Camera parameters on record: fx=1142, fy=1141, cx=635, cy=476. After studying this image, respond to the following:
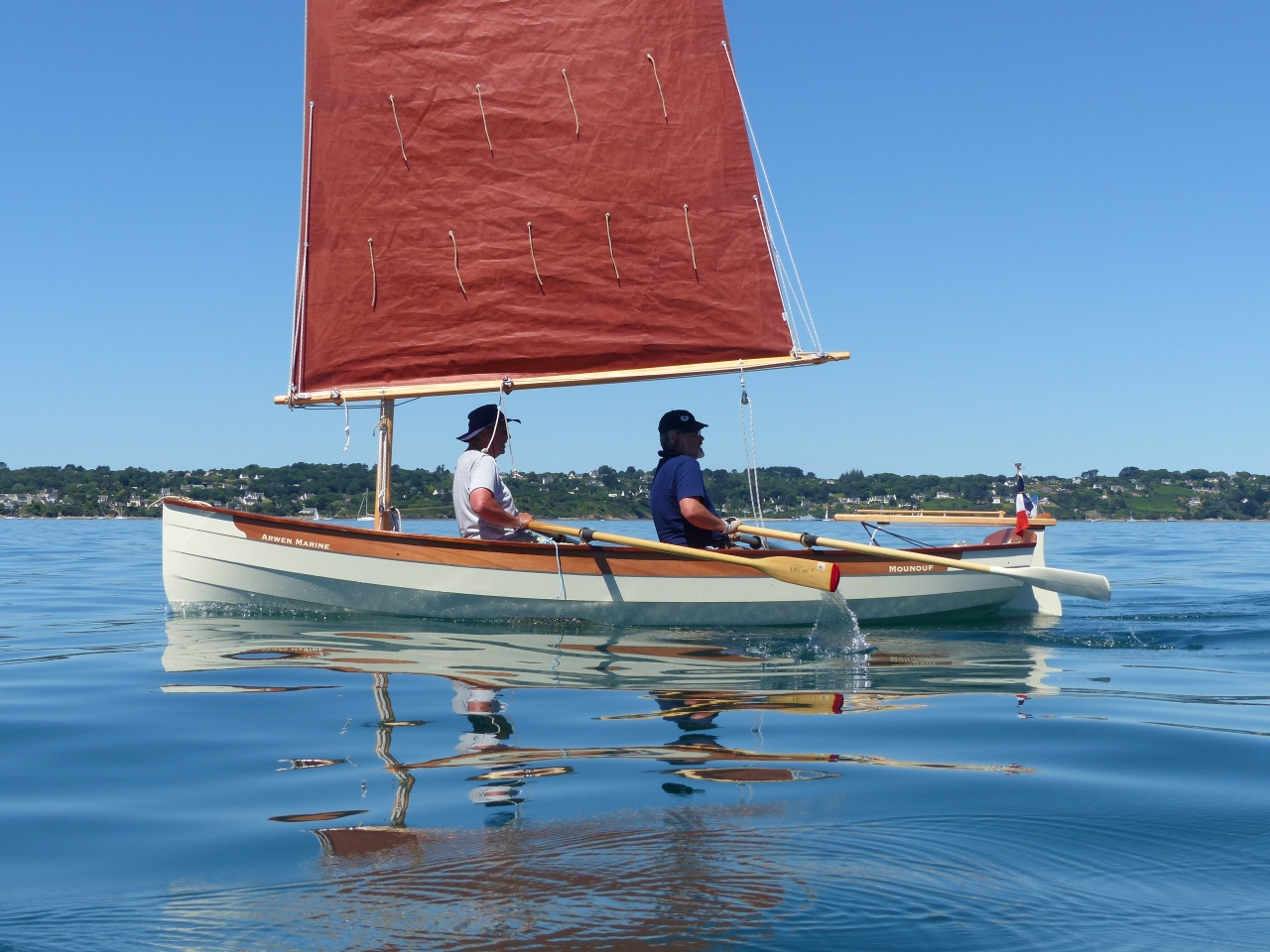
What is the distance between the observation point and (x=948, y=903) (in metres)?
2.88

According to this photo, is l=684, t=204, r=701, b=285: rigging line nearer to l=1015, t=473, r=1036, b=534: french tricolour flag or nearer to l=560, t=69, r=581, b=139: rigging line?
l=560, t=69, r=581, b=139: rigging line

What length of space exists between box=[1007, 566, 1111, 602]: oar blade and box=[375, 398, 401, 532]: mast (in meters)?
5.70

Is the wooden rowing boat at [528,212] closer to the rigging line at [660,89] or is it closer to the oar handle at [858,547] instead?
the rigging line at [660,89]

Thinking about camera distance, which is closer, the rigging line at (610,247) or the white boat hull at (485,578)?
the white boat hull at (485,578)

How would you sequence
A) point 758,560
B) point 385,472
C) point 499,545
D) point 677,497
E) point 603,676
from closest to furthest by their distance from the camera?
1. point 603,676
2. point 758,560
3. point 499,545
4. point 677,497
5. point 385,472

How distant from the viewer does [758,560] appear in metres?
9.42

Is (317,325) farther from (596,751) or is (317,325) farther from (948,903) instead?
(948,903)

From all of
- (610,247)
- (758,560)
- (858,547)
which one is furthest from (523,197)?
(858,547)

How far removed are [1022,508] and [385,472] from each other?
716 centimetres

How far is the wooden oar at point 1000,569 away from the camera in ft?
29.7

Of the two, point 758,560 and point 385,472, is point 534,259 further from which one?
point 758,560

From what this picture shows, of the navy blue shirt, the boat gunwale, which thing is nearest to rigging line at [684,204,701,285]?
the navy blue shirt

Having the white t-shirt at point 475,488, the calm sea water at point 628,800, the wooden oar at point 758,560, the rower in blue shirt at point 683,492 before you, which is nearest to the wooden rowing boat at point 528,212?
the white t-shirt at point 475,488

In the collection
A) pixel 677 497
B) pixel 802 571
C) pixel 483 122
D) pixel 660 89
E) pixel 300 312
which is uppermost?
pixel 660 89
